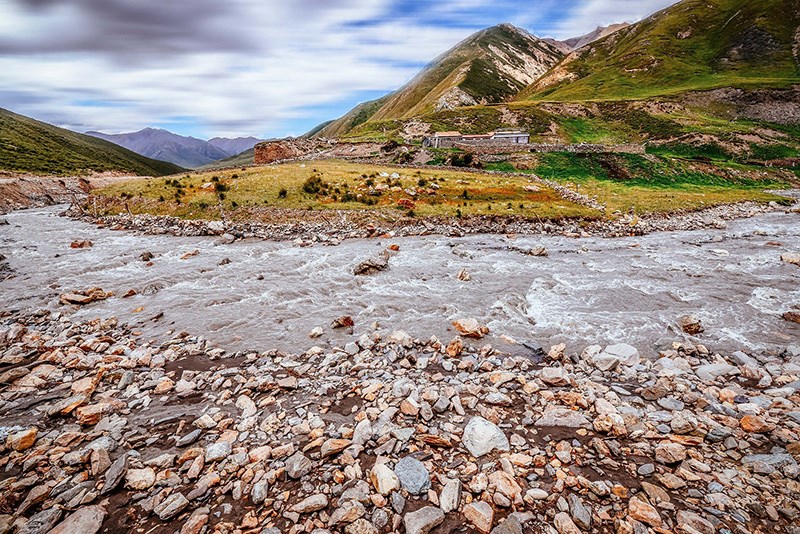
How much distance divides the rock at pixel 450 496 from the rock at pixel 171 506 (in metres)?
4.93

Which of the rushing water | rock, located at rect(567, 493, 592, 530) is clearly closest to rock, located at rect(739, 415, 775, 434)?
the rushing water

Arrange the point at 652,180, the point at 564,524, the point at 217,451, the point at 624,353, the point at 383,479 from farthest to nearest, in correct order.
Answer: the point at 652,180 < the point at 624,353 < the point at 217,451 < the point at 383,479 < the point at 564,524

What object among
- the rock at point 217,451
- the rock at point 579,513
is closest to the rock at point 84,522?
the rock at point 217,451

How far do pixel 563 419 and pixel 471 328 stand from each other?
5.80 m

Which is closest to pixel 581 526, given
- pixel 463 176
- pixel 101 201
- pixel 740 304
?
pixel 740 304

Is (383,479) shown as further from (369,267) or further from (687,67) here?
(687,67)

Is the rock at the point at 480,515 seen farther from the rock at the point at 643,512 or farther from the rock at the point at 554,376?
the rock at the point at 554,376

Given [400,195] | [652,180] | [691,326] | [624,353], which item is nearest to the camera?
[624,353]

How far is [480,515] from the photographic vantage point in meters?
6.36

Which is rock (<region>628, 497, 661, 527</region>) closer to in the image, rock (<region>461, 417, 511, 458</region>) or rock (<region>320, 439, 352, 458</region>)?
rock (<region>461, 417, 511, 458</region>)

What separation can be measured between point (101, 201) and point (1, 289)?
33433mm

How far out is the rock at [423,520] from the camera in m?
6.18

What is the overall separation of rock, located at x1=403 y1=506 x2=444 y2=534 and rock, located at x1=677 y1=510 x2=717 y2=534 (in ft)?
13.6

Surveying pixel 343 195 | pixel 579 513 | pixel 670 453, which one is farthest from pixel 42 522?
pixel 343 195
